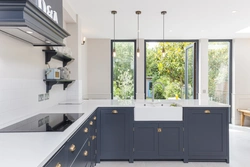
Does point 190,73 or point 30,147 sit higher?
point 190,73

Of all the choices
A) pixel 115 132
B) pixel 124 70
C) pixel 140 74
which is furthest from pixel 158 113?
pixel 124 70

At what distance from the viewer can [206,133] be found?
3227 mm

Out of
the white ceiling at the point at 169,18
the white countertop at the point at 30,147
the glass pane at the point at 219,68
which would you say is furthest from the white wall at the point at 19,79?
the glass pane at the point at 219,68

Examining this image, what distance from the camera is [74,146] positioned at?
66.7 inches

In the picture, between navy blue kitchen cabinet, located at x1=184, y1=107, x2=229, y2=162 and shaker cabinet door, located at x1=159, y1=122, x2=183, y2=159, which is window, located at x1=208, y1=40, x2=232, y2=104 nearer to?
navy blue kitchen cabinet, located at x1=184, y1=107, x2=229, y2=162

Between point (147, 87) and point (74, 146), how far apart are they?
15.7ft

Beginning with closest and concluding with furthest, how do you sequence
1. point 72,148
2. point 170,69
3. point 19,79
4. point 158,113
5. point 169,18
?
point 72,148 < point 19,79 < point 158,113 < point 169,18 < point 170,69

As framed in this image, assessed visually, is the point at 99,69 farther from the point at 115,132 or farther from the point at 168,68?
the point at 115,132

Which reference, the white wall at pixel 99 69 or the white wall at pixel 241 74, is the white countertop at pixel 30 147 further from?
the white wall at pixel 241 74

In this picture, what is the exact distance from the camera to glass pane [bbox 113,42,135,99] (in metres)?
6.27

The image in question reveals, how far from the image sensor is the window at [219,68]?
6.27 metres

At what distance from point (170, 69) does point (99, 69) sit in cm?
234

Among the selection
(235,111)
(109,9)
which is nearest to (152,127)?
(109,9)

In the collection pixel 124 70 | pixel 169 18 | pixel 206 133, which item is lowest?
pixel 206 133
